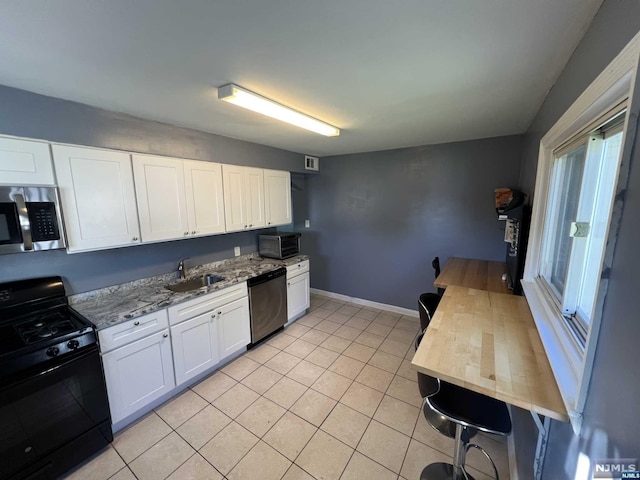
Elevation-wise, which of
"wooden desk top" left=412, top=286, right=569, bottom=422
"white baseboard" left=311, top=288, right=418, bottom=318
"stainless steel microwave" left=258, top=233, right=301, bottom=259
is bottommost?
"white baseboard" left=311, top=288, right=418, bottom=318

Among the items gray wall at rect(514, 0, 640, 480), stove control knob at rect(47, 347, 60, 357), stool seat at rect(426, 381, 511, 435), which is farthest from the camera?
stove control knob at rect(47, 347, 60, 357)

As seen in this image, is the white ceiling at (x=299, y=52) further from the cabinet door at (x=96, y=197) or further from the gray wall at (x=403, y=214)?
the gray wall at (x=403, y=214)

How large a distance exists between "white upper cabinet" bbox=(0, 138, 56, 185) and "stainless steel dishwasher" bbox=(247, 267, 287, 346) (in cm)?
175

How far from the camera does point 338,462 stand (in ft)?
5.51

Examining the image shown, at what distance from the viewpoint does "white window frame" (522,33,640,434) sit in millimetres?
643

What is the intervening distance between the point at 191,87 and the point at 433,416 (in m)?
2.59

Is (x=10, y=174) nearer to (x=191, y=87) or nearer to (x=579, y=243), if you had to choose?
(x=191, y=87)

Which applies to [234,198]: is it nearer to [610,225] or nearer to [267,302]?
[267,302]

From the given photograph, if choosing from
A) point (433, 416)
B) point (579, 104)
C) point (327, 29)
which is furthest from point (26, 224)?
point (579, 104)

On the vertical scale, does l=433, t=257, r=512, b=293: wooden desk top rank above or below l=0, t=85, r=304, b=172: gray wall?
below

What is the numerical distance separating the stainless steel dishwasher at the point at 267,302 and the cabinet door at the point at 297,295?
Answer: 0.35ft

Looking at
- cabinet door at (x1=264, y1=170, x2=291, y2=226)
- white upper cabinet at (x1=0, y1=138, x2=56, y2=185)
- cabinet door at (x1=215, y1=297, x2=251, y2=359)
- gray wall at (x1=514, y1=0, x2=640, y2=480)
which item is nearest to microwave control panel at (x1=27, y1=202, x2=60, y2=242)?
white upper cabinet at (x1=0, y1=138, x2=56, y2=185)

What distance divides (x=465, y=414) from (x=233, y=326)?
2.14m

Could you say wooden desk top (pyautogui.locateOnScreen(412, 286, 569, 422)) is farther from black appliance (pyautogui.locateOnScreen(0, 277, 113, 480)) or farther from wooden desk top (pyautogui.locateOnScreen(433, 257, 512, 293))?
black appliance (pyautogui.locateOnScreen(0, 277, 113, 480))
